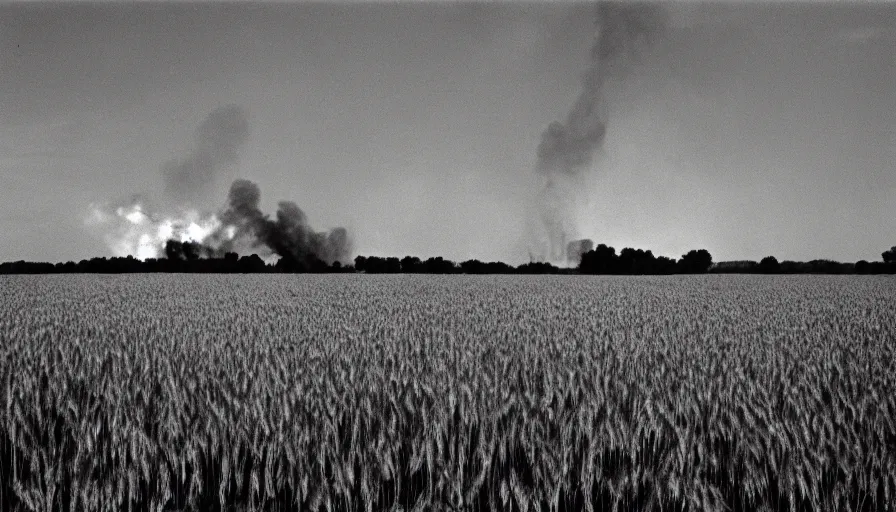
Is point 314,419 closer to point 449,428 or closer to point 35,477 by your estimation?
point 449,428

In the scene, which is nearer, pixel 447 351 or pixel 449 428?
pixel 449 428

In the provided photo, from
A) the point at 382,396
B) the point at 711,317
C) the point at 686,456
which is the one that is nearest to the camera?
the point at 686,456

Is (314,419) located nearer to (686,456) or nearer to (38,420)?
(38,420)

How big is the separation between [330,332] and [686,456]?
6.72 m

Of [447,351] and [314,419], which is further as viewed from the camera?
[447,351]

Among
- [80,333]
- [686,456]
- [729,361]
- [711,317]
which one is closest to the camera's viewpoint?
[686,456]

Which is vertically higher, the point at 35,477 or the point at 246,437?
the point at 246,437

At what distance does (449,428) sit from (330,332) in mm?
5653

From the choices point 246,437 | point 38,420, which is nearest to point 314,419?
point 246,437

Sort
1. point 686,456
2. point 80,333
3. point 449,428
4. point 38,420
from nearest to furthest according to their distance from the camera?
point 686,456, point 449,428, point 38,420, point 80,333

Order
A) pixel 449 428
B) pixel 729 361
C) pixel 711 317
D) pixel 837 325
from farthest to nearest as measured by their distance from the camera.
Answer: pixel 711 317 → pixel 837 325 → pixel 729 361 → pixel 449 428

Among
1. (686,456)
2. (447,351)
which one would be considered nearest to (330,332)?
(447,351)

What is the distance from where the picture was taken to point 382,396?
5102 millimetres

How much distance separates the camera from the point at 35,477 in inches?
144
